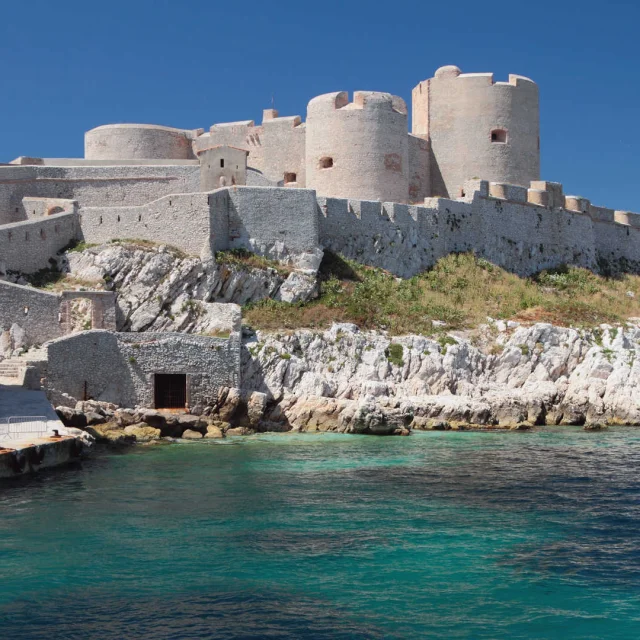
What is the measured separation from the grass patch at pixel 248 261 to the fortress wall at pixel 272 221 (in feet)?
0.77

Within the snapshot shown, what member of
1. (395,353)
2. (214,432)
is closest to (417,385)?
(395,353)

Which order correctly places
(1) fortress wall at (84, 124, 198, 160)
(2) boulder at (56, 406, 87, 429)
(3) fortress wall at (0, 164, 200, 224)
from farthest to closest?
1. (1) fortress wall at (84, 124, 198, 160)
2. (3) fortress wall at (0, 164, 200, 224)
3. (2) boulder at (56, 406, 87, 429)

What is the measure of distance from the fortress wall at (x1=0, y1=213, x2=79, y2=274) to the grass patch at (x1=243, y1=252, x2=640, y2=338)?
20.4 ft

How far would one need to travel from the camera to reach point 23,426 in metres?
18.0

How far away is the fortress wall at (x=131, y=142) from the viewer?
3669cm

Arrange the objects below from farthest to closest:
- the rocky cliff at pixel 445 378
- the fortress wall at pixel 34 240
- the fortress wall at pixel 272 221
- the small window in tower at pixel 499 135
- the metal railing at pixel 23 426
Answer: the small window in tower at pixel 499 135, the fortress wall at pixel 272 221, the fortress wall at pixel 34 240, the rocky cliff at pixel 445 378, the metal railing at pixel 23 426

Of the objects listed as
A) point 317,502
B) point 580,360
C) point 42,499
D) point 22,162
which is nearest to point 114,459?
point 42,499

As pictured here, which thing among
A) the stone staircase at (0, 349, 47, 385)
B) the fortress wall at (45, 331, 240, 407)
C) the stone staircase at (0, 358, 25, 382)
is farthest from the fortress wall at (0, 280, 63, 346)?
the fortress wall at (45, 331, 240, 407)

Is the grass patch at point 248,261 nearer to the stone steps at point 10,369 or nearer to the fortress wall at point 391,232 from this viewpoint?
the fortress wall at point 391,232

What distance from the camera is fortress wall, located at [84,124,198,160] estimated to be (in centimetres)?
3669

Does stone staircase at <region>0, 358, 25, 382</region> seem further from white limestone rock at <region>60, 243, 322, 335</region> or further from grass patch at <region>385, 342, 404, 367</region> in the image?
grass patch at <region>385, 342, 404, 367</region>

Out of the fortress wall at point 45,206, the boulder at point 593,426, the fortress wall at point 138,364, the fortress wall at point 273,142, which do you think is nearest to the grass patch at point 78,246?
the fortress wall at point 45,206

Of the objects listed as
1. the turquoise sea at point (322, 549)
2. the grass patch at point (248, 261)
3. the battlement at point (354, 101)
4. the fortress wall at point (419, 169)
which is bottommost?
the turquoise sea at point (322, 549)

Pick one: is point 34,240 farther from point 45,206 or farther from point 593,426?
point 593,426
